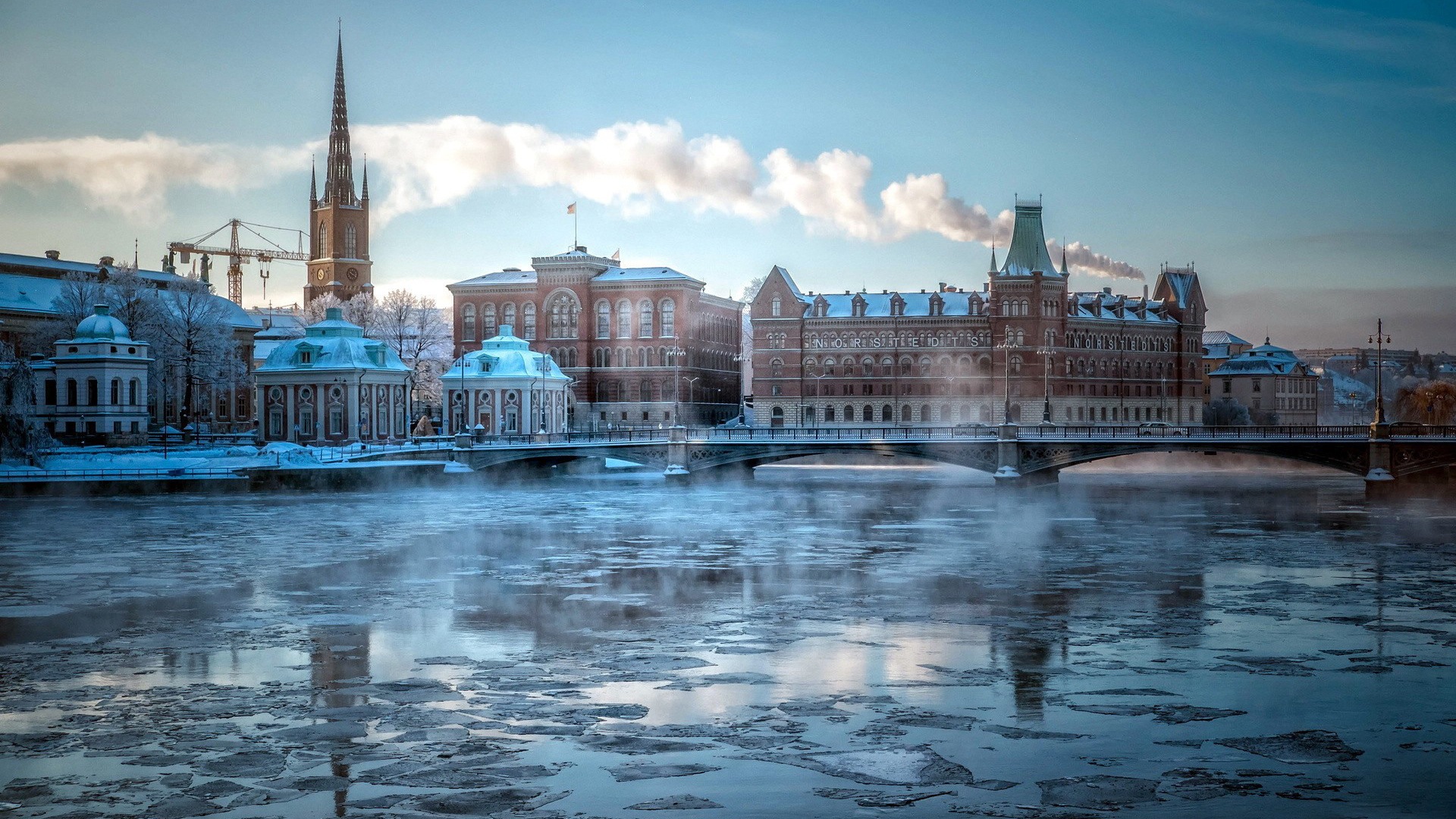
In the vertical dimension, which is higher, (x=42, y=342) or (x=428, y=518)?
(x=42, y=342)

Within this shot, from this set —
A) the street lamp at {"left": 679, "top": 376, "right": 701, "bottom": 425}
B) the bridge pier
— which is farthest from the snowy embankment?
the street lamp at {"left": 679, "top": 376, "right": 701, "bottom": 425}

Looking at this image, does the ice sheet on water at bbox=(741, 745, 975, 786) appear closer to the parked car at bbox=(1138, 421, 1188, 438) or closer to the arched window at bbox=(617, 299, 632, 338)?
the parked car at bbox=(1138, 421, 1188, 438)

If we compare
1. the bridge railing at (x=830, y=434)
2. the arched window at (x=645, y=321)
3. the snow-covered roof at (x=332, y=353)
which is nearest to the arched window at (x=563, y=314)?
the arched window at (x=645, y=321)

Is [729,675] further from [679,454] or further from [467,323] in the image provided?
[467,323]

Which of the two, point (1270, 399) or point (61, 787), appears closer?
point (61, 787)

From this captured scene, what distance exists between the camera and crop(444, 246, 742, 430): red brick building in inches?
4719

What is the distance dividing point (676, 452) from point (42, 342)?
47.1 m

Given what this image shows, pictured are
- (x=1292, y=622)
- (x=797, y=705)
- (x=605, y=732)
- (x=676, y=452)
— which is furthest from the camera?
(x=676, y=452)

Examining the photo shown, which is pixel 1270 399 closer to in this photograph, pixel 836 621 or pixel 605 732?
pixel 836 621

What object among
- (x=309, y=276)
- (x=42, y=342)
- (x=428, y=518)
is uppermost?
(x=309, y=276)

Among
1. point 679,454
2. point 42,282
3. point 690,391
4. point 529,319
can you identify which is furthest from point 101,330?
point 690,391

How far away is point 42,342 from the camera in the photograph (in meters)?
92.4

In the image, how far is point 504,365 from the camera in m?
95.4

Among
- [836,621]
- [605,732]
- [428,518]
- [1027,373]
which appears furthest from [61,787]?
[1027,373]
